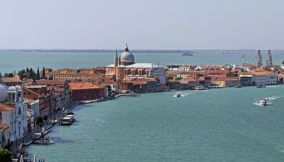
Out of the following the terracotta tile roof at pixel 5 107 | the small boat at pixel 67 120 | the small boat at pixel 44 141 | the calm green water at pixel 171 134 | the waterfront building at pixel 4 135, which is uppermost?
the terracotta tile roof at pixel 5 107

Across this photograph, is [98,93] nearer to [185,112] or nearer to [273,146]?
[185,112]

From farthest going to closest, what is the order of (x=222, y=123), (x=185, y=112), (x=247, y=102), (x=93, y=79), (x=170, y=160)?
(x=93, y=79), (x=247, y=102), (x=185, y=112), (x=222, y=123), (x=170, y=160)

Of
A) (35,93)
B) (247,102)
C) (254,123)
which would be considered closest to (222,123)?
(254,123)

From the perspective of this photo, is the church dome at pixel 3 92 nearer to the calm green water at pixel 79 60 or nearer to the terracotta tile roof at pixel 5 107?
the terracotta tile roof at pixel 5 107

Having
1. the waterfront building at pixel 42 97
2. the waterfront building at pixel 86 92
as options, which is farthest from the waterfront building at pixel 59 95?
the waterfront building at pixel 86 92

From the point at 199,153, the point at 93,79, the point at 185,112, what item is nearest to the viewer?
the point at 199,153

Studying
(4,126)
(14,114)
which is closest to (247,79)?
(14,114)

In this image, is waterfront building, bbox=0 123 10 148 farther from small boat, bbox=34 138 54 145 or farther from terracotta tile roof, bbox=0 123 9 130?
small boat, bbox=34 138 54 145
